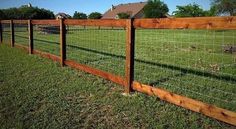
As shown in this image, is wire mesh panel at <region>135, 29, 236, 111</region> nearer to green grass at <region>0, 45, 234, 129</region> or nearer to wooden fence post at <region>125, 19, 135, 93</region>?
wooden fence post at <region>125, 19, 135, 93</region>

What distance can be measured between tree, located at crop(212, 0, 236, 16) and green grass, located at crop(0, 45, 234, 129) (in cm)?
5277

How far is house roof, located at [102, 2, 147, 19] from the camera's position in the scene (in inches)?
3299

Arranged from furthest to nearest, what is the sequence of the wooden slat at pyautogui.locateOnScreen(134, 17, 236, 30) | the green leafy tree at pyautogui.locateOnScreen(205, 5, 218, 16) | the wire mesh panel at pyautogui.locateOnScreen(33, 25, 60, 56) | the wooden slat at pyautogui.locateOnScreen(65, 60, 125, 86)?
the green leafy tree at pyautogui.locateOnScreen(205, 5, 218, 16) < the wire mesh panel at pyautogui.locateOnScreen(33, 25, 60, 56) < the wooden slat at pyautogui.locateOnScreen(65, 60, 125, 86) < the wooden slat at pyautogui.locateOnScreen(134, 17, 236, 30)

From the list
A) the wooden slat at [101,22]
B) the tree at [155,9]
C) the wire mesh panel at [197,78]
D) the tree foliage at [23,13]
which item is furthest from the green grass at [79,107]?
the tree at [155,9]

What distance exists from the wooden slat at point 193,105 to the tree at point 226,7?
2100 inches

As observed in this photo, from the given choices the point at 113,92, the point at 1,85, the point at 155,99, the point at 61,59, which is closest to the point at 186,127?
the point at 155,99

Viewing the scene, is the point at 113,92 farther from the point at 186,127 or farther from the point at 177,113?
the point at 186,127

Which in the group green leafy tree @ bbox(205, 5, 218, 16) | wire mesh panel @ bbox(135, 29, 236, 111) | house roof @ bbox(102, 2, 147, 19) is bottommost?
wire mesh panel @ bbox(135, 29, 236, 111)

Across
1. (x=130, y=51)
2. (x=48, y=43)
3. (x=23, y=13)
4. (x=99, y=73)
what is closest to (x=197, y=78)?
(x=130, y=51)

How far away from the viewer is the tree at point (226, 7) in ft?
179

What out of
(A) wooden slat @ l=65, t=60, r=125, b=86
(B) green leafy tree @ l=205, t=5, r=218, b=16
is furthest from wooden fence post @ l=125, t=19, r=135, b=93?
(B) green leafy tree @ l=205, t=5, r=218, b=16

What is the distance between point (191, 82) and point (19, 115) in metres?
3.84


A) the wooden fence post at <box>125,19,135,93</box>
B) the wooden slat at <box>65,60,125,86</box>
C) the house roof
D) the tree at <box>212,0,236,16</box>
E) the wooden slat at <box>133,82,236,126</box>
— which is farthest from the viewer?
the house roof

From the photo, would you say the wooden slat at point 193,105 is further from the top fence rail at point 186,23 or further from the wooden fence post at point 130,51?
the top fence rail at point 186,23
